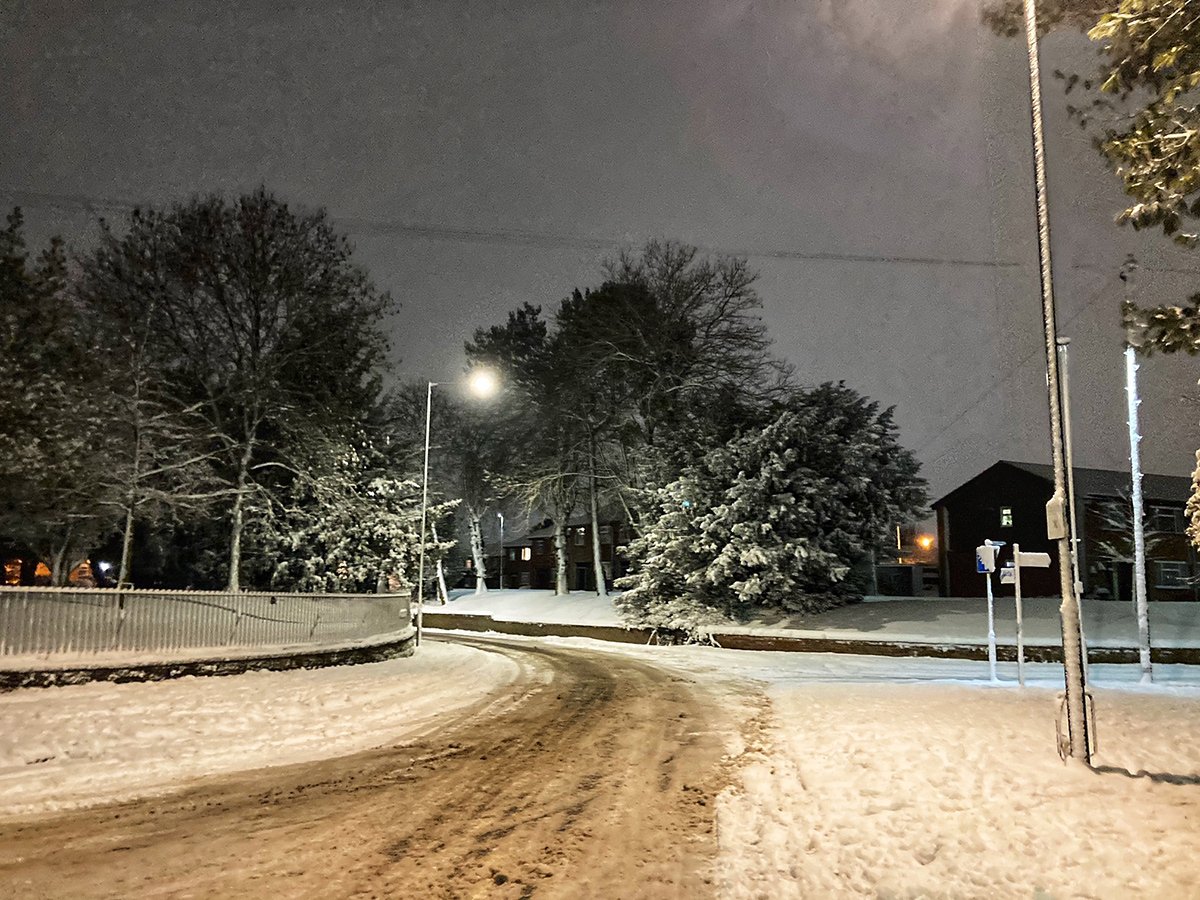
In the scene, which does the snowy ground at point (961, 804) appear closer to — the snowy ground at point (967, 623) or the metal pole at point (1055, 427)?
the metal pole at point (1055, 427)

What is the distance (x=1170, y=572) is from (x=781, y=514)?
26315 mm

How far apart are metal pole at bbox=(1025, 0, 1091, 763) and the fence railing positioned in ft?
46.5

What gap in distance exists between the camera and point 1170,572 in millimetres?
42938

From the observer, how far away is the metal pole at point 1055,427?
315 inches

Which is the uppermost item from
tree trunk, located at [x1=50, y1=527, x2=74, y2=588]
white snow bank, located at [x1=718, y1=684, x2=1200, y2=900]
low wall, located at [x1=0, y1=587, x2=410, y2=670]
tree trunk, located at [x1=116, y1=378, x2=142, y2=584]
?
tree trunk, located at [x1=116, y1=378, x2=142, y2=584]

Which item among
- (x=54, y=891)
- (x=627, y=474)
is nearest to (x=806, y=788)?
(x=54, y=891)

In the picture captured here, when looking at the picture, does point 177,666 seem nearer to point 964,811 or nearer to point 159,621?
point 159,621

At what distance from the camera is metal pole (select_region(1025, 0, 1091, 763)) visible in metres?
8.00

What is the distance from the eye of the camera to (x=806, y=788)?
8.26 m

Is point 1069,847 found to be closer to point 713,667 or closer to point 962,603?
point 713,667

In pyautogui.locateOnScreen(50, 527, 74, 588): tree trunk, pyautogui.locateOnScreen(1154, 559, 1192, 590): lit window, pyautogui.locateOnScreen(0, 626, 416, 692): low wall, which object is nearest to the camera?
pyautogui.locateOnScreen(0, 626, 416, 692): low wall

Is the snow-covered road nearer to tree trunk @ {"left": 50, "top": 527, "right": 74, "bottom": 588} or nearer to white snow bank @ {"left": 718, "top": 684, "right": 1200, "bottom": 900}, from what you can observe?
white snow bank @ {"left": 718, "top": 684, "right": 1200, "bottom": 900}

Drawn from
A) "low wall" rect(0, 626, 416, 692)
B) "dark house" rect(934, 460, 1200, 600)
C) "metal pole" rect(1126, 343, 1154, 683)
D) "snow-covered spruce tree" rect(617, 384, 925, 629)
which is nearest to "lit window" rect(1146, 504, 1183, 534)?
"dark house" rect(934, 460, 1200, 600)

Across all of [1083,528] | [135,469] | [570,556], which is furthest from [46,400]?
[570,556]
